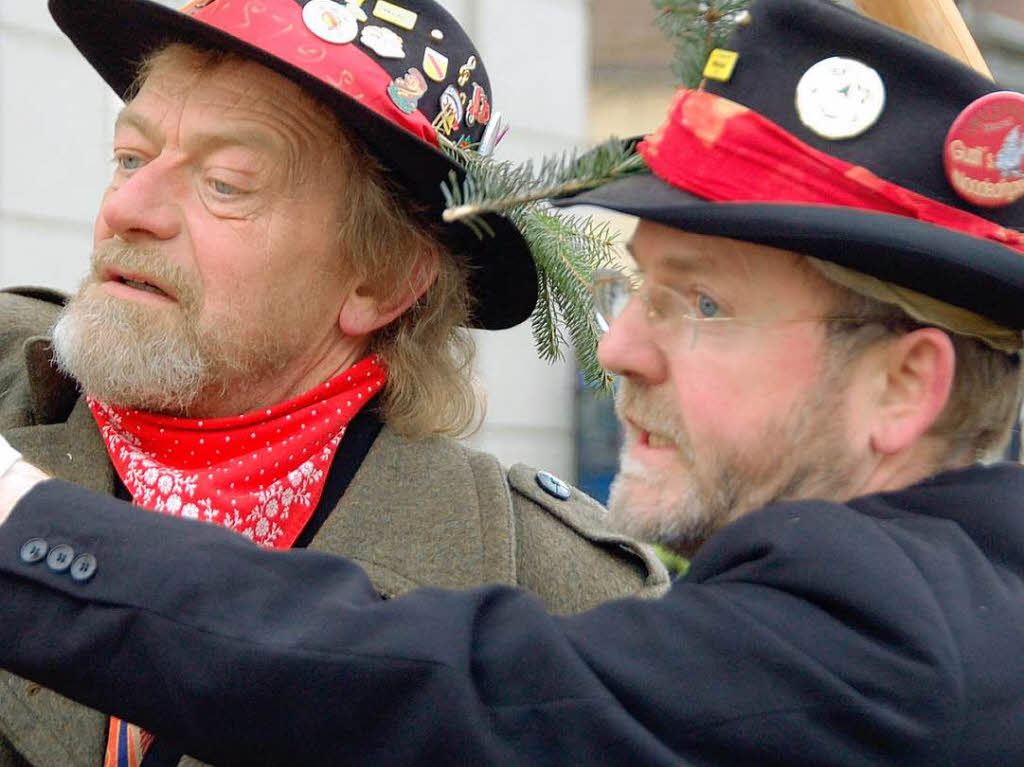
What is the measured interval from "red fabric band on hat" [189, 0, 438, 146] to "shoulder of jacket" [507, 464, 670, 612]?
72 cm

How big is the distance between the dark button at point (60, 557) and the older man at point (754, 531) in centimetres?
1

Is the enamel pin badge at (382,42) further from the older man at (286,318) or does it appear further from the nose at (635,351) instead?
the nose at (635,351)

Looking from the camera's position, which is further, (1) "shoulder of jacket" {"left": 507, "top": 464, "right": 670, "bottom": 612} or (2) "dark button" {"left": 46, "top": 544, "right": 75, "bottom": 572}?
(1) "shoulder of jacket" {"left": 507, "top": 464, "right": 670, "bottom": 612}

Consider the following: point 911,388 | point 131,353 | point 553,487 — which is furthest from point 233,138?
point 911,388

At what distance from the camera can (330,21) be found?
293 cm

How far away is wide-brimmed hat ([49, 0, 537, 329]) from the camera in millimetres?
2893

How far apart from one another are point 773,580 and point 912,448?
1.26 ft

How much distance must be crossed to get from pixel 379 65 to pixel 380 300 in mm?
466

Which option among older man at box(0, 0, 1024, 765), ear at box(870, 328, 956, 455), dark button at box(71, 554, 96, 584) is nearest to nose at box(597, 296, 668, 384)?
older man at box(0, 0, 1024, 765)

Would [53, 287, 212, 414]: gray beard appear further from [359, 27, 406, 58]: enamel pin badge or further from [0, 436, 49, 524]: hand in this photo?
[0, 436, 49, 524]: hand

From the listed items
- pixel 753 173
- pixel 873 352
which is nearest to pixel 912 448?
pixel 873 352

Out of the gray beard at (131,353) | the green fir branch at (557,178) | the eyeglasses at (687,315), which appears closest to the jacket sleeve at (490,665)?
the eyeglasses at (687,315)

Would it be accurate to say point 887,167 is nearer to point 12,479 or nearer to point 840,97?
point 840,97

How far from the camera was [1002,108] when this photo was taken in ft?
6.79
